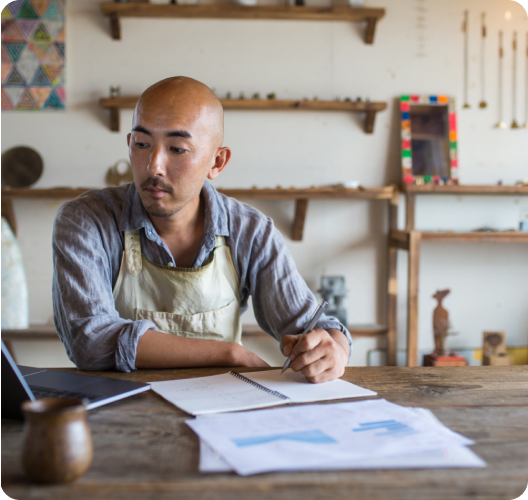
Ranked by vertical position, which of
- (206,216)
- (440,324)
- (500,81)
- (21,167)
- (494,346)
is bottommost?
(494,346)

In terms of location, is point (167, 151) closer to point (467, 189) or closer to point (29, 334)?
point (29, 334)

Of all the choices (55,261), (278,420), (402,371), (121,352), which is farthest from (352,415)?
(55,261)

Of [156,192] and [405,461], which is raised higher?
[156,192]

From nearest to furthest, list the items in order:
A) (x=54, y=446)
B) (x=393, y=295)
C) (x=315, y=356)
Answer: (x=54, y=446), (x=315, y=356), (x=393, y=295)

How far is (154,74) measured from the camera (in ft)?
9.63

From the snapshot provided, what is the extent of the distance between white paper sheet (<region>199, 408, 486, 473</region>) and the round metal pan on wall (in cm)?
267

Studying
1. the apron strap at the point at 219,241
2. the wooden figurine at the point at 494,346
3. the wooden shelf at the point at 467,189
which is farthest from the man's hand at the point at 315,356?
the wooden figurine at the point at 494,346

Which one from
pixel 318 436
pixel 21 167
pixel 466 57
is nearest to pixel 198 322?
pixel 318 436

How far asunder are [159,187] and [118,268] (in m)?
0.25

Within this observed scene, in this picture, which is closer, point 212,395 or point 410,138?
point 212,395

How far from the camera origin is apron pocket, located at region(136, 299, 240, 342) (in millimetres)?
1367

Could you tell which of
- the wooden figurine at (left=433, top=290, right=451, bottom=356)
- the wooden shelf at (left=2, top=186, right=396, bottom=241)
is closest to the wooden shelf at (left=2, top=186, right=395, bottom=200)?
the wooden shelf at (left=2, top=186, right=396, bottom=241)

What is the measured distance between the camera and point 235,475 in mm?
558

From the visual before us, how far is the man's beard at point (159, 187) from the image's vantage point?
1.32 metres
